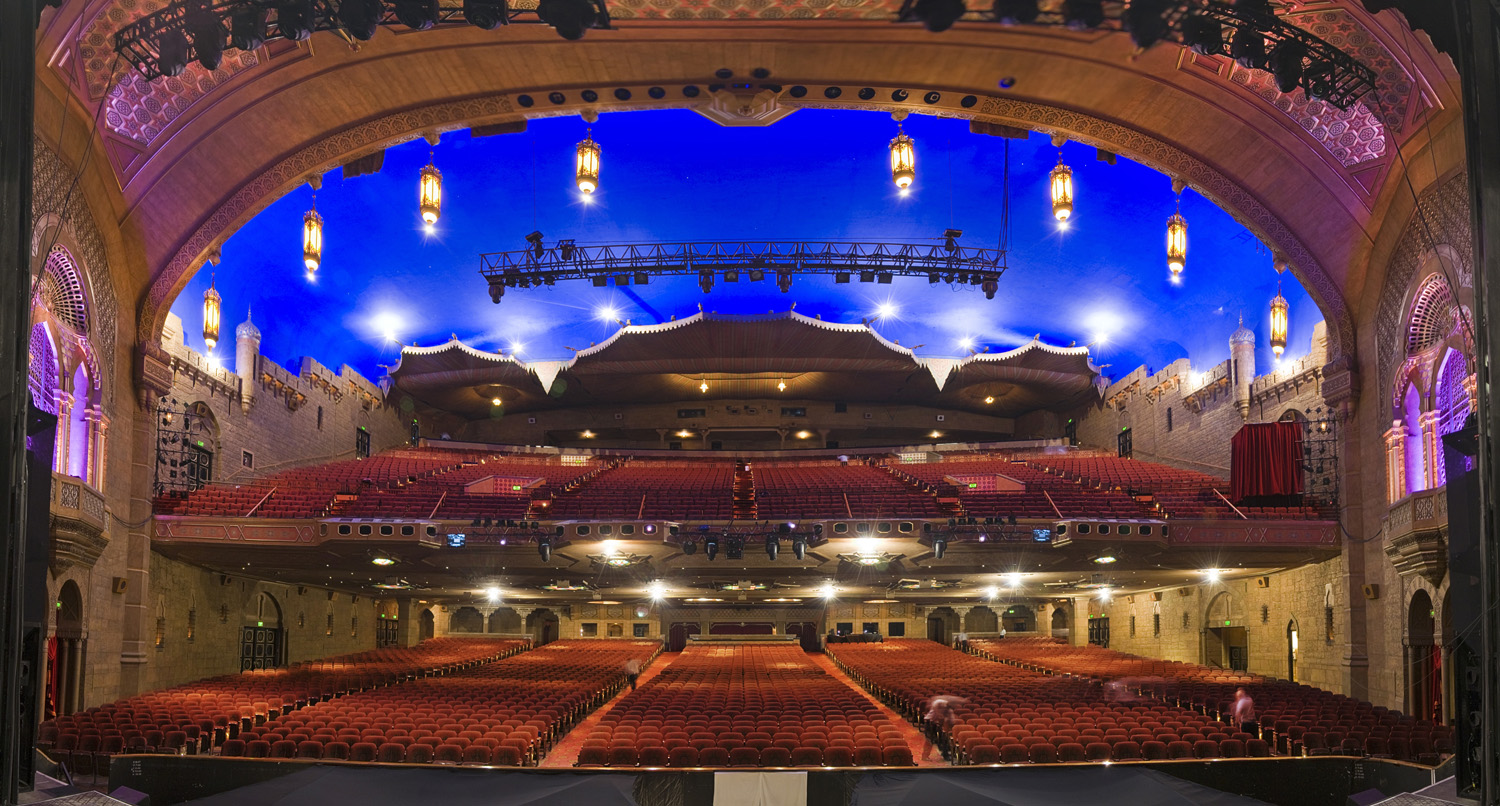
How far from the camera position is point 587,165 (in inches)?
587

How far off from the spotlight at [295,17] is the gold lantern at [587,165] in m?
5.84

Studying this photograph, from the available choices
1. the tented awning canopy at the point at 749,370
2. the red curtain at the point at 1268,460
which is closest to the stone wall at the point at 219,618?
the tented awning canopy at the point at 749,370

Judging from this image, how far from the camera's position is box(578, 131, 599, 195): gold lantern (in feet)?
48.4

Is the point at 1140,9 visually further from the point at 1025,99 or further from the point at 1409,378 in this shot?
the point at 1409,378

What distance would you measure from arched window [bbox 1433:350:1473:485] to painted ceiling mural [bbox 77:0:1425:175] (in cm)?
323

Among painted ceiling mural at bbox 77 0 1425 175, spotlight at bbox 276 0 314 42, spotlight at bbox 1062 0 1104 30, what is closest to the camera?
spotlight at bbox 1062 0 1104 30

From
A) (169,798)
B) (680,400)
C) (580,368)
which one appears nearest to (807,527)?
Answer: (169,798)

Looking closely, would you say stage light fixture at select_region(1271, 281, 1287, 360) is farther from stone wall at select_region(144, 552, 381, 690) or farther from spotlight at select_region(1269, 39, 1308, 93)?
stone wall at select_region(144, 552, 381, 690)

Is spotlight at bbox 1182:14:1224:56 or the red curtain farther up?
spotlight at bbox 1182:14:1224:56

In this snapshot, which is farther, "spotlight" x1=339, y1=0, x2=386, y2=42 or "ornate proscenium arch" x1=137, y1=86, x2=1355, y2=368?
"ornate proscenium arch" x1=137, y1=86, x2=1355, y2=368

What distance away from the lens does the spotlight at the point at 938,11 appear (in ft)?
24.1

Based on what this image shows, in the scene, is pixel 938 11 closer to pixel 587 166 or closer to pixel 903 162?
pixel 903 162

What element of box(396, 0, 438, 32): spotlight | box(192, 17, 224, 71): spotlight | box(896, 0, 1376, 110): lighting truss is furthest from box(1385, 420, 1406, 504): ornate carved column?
box(192, 17, 224, 71): spotlight

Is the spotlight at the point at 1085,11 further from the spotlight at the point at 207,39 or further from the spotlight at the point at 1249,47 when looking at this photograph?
the spotlight at the point at 207,39
